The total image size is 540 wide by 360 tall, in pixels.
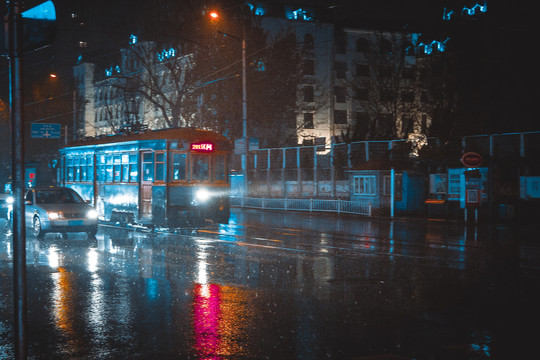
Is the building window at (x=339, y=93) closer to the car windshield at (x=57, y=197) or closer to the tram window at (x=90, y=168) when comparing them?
the tram window at (x=90, y=168)

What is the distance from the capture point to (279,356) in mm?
6043

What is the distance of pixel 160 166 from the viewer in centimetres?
2027

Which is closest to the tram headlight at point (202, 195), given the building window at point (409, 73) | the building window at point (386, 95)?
the building window at point (386, 95)

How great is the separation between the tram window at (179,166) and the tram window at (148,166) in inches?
30.3

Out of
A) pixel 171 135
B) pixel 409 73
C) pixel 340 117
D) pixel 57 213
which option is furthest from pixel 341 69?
pixel 57 213

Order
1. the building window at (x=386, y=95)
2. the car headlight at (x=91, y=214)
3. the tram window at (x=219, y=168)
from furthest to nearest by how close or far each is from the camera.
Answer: the building window at (x=386, y=95) → the tram window at (x=219, y=168) → the car headlight at (x=91, y=214)

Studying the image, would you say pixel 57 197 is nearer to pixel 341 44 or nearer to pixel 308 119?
pixel 308 119

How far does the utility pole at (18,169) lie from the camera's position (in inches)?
181

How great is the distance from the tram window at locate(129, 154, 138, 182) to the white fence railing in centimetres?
1285

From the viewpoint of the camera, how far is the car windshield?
19188mm

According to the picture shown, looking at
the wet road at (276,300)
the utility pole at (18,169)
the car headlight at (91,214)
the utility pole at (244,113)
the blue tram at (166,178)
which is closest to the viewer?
the utility pole at (18,169)

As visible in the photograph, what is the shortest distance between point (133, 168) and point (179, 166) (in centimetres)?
176

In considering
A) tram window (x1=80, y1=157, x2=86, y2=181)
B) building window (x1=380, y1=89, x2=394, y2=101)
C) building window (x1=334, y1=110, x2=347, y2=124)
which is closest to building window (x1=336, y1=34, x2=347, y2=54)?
building window (x1=334, y1=110, x2=347, y2=124)

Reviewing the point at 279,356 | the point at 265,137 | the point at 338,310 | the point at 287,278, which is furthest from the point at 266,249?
the point at 265,137
